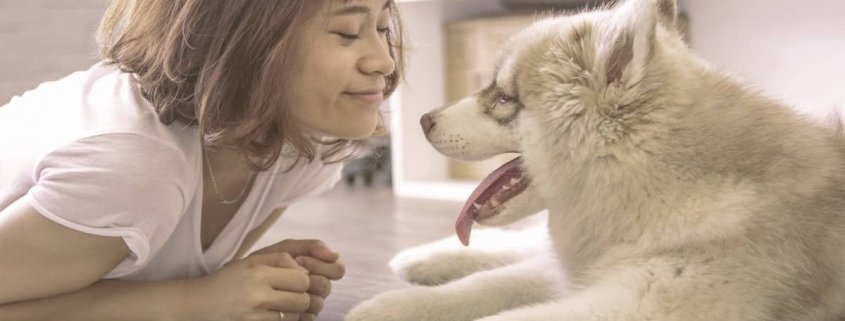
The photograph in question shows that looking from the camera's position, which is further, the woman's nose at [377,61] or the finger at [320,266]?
the finger at [320,266]

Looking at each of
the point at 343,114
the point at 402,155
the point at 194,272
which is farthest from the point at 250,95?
the point at 402,155

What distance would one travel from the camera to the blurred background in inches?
107

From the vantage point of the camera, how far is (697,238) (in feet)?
3.72

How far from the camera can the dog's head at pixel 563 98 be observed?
3.75 feet

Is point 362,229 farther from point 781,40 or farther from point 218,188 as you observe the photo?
point 781,40

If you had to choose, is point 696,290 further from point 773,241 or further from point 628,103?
point 628,103

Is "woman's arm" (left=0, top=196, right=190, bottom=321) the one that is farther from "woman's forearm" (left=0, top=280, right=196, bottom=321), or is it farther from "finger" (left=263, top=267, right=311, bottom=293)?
"finger" (left=263, top=267, right=311, bottom=293)

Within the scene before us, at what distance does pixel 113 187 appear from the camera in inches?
49.6

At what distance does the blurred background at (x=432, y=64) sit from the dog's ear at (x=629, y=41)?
1111 millimetres

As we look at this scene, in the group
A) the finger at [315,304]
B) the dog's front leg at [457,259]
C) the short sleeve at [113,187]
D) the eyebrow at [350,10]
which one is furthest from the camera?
the dog's front leg at [457,259]

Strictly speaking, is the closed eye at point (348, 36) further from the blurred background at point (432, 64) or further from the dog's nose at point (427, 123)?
the blurred background at point (432, 64)

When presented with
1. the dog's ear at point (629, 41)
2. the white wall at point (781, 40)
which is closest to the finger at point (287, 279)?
the dog's ear at point (629, 41)

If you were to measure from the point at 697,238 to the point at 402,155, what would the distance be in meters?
2.42

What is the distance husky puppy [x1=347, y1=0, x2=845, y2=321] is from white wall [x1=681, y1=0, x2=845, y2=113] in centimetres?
160
